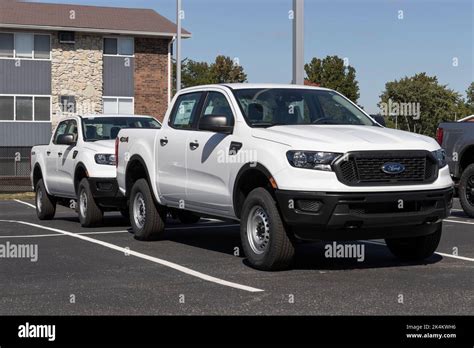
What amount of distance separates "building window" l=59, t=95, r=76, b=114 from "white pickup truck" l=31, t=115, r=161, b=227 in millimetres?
24409

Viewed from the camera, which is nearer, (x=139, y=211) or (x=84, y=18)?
(x=139, y=211)

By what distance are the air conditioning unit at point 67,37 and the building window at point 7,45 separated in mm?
2369

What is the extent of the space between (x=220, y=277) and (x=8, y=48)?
3410 cm

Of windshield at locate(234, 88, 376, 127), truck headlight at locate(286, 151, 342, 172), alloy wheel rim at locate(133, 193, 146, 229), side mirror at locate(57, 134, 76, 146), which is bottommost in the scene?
alloy wheel rim at locate(133, 193, 146, 229)

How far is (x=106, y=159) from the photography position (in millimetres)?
13320

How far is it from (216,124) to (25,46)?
33.0 meters

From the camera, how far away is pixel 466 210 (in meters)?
14.0

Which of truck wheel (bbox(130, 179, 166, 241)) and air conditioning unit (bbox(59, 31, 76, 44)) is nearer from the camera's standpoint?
truck wheel (bbox(130, 179, 166, 241))

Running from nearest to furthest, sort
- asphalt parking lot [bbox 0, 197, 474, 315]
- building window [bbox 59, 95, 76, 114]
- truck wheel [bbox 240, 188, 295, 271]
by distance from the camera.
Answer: asphalt parking lot [bbox 0, 197, 474, 315] → truck wheel [bbox 240, 188, 295, 271] → building window [bbox 59, 95, 76, 114]

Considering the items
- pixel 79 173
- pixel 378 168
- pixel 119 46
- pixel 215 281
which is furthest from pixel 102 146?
pixel 119 46

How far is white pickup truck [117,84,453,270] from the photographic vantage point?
7836 mm

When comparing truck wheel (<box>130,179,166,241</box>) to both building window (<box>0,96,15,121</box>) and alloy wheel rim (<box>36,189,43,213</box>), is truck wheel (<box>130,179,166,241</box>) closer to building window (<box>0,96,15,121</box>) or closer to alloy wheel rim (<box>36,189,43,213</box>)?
alloy wheel rim (<box>36,189,43,213</box>)

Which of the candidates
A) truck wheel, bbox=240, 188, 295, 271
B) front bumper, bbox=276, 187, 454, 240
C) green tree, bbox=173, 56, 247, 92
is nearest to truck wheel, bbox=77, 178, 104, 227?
truck wheel, bbox=240, 188, 295, 271

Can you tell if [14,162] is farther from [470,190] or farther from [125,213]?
[470,190]
